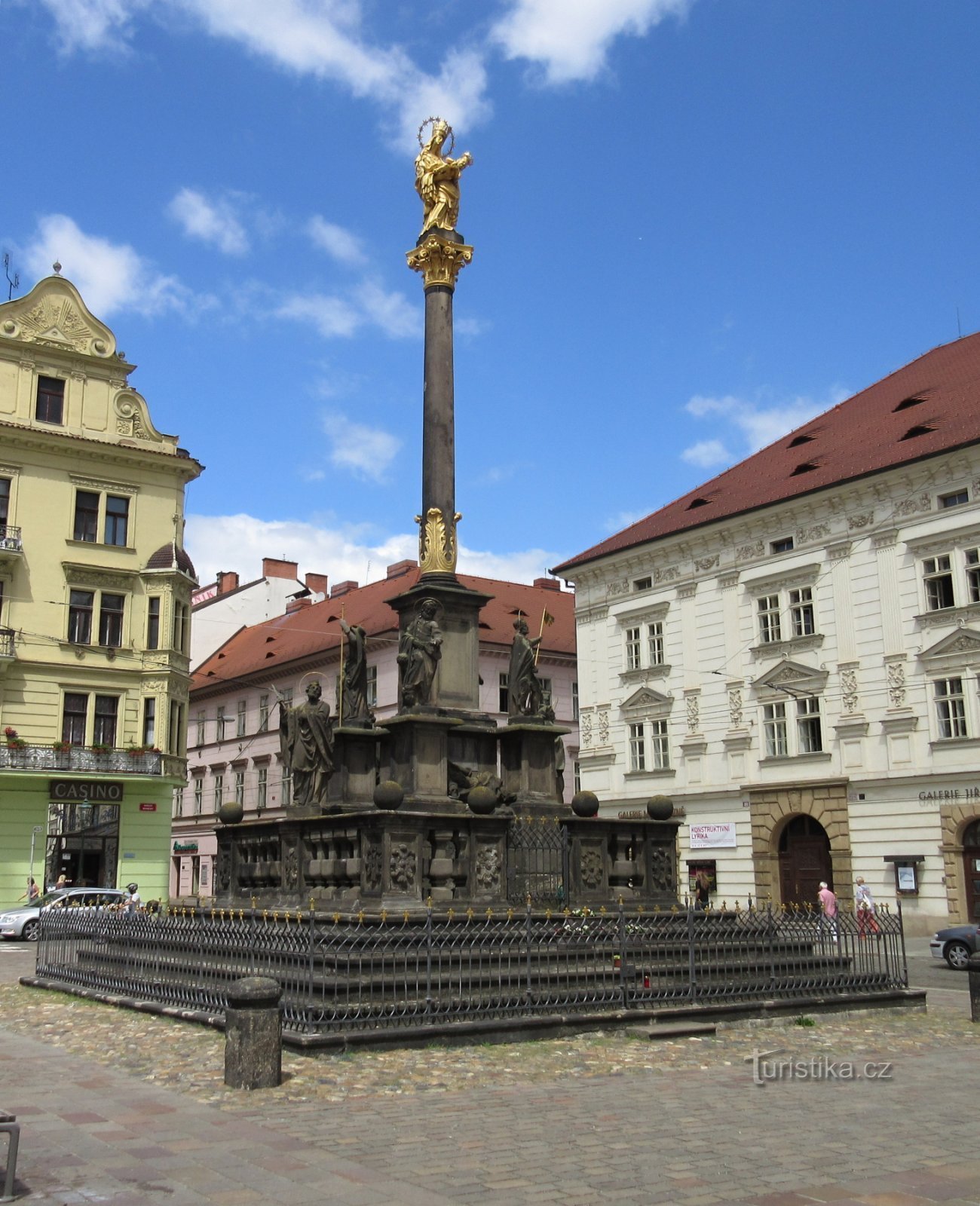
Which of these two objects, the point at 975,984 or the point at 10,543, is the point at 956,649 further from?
the point at 10,543

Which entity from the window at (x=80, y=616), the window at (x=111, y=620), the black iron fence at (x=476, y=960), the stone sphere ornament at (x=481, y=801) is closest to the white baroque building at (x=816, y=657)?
the window at (x=111, y=620)

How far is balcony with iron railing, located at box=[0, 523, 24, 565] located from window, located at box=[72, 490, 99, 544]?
1.70m

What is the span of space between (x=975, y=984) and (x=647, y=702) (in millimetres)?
24051

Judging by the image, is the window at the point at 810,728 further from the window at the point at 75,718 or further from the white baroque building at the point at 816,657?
the window at the point at 75,718

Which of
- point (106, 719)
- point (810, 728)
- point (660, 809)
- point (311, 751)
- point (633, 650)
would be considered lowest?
point (660, 809)

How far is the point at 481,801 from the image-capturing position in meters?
14.8

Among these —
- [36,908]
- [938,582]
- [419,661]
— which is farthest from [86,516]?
[419,661]

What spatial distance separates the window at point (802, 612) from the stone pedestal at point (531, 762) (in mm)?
18146

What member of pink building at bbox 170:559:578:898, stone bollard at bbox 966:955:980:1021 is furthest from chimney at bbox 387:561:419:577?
stone bollard at bbox 966:955:980:1021

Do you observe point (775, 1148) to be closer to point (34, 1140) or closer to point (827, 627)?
point (34, 1140)

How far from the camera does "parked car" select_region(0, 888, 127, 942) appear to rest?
28594 millimetres

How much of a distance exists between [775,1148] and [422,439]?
11.9 metres

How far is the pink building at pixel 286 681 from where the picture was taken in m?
48.4

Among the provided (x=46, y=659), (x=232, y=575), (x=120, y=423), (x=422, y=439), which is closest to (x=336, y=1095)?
(x=422, y=439)
